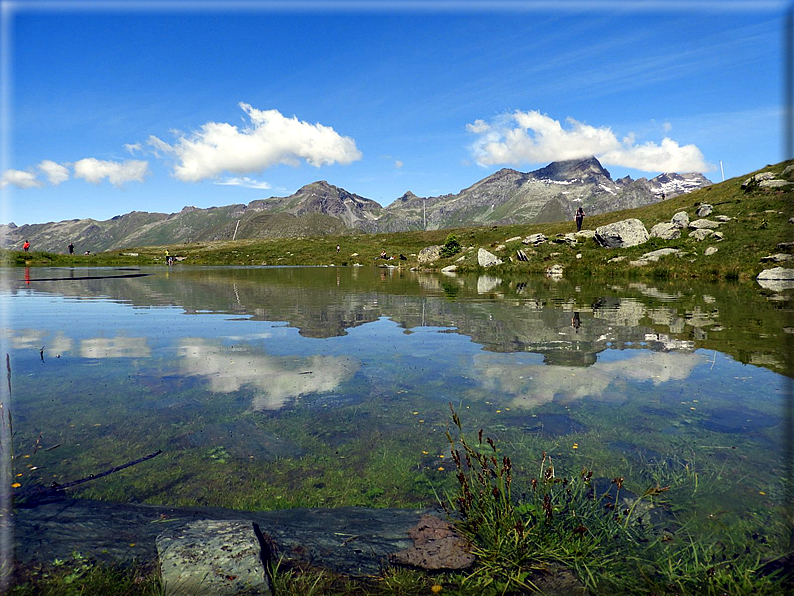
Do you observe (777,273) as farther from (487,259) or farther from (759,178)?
(487,259)

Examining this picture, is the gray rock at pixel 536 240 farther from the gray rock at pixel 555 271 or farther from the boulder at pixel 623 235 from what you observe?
the gray rock at pixel 555 271

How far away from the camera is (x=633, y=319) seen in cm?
2017

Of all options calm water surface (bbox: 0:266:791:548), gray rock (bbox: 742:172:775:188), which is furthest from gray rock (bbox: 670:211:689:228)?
calm water surface (bbox: 0:266:791:548)

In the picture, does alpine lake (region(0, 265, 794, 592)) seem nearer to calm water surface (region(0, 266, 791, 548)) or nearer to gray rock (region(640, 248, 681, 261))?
calm water surface (region(0, 266, 791, 548))

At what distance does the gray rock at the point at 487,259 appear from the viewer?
63344mm

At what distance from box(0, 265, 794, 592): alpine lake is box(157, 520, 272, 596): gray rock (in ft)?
A: 3.37

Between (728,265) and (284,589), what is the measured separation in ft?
173

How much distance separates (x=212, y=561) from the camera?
4.28m

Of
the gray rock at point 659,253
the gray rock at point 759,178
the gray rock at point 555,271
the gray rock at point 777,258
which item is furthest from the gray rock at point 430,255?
the gray rock at point 777,258

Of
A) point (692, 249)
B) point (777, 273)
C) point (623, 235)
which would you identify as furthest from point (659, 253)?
point (777, 273)

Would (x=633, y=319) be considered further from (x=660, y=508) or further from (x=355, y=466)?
(x=355, y=466)

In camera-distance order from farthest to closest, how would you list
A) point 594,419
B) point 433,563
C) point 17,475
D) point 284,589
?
point 594,419, point 17,475, point 433,563, point 284,589

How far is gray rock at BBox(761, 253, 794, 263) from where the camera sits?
131 feet

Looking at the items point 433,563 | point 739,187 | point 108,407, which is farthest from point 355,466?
point 739,187
